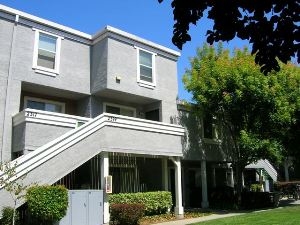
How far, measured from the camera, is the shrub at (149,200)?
1826 centimetres

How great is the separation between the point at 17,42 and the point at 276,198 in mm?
16687

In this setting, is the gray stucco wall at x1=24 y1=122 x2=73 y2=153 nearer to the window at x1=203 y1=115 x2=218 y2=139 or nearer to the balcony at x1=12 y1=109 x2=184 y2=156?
the balcony at x1=12 y1=109 x2=184 y2=156

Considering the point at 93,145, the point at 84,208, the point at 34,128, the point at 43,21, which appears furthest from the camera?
the point at 43,21

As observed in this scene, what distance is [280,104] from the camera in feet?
72.0

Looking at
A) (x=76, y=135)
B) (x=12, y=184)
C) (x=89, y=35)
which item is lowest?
(x=12, y=184)

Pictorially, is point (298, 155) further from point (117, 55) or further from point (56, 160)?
point (56, 160)

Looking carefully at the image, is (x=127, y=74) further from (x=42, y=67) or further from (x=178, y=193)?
(x=178, y=193)

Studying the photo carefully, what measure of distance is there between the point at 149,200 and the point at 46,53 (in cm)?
873

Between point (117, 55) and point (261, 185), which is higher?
point (117, 55)

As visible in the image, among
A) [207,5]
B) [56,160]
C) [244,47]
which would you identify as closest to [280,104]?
[244,47]

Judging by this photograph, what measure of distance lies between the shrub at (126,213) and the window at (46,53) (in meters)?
7.64

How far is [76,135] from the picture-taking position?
1673 centimetres

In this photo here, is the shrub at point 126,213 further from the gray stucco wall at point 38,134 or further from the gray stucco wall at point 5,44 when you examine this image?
the gray stucco wall at point 5,44

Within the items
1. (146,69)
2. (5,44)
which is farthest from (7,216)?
(146,69)
